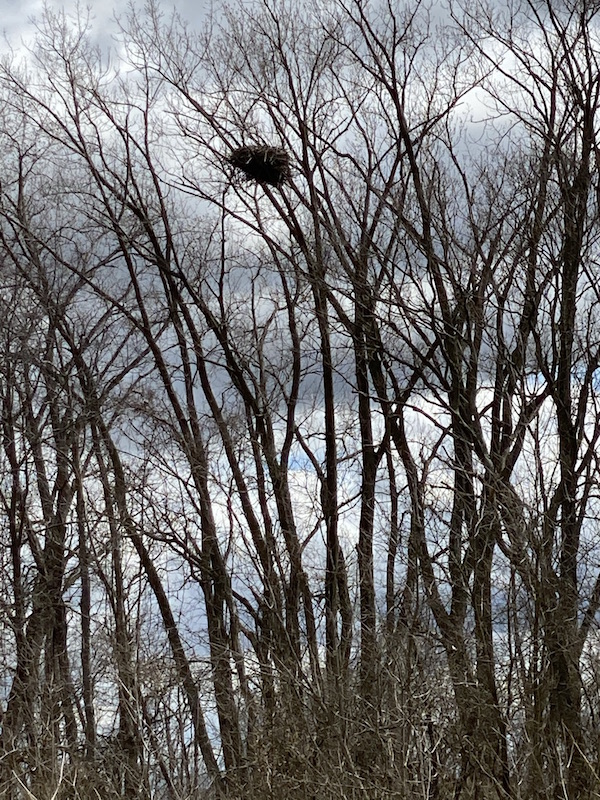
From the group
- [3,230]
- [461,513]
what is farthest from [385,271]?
[3,230]

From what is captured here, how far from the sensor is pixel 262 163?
50.4ft

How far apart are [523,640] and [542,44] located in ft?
29.5

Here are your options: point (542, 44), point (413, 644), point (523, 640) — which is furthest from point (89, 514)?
point (542, 44)

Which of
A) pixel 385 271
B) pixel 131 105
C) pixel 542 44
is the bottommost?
pixel 385 271

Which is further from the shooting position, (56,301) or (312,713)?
(56,301)

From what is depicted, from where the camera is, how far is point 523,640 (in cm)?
1280

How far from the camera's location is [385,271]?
14914 millimetres

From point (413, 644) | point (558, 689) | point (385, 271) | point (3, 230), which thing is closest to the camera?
point (558, 689)

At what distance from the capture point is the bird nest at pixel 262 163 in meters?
15.2

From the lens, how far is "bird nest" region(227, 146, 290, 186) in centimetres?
1516

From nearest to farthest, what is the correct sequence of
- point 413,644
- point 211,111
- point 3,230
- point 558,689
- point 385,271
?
point 558,689 < point 413,644 < point 385,271 < point 211,111 < point 3,230

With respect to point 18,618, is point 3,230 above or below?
above

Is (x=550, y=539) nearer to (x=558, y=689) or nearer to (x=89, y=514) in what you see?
(x=558, y=689)

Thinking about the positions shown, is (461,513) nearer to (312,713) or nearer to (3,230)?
(312,713)
